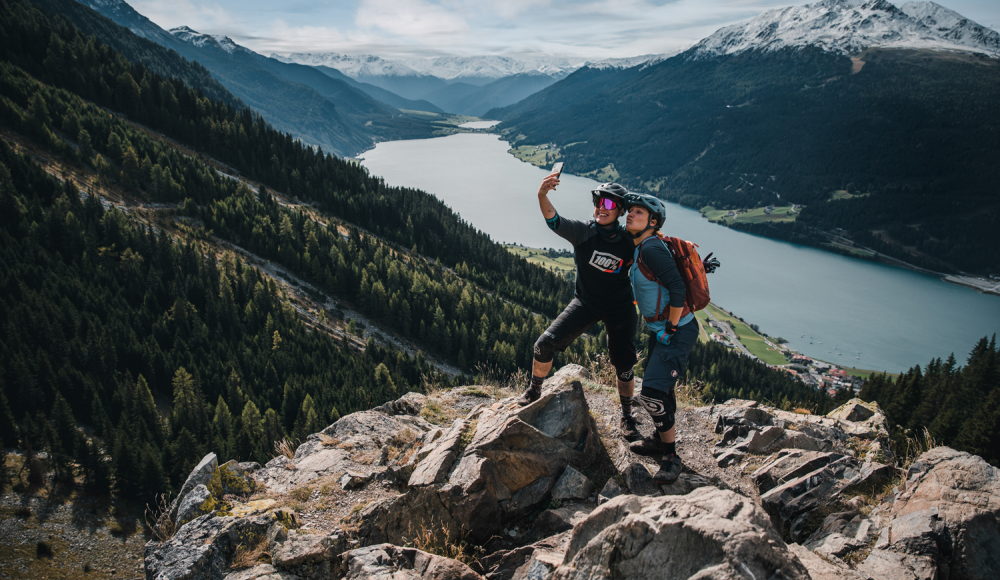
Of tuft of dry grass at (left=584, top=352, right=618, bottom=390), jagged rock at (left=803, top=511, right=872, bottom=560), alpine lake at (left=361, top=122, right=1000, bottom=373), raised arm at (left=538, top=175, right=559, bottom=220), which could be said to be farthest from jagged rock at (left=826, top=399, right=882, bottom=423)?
alpine lake at (left=361, top=122, right=1000, bottom=373)

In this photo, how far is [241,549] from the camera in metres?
6.42

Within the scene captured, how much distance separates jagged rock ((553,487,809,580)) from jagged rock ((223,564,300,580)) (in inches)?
151

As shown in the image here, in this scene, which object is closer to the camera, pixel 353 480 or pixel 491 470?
pixel 491 470

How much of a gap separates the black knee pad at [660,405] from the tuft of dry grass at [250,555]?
5591 mm

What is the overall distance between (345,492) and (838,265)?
175m

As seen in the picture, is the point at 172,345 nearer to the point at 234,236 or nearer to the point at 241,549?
the point at 234,236

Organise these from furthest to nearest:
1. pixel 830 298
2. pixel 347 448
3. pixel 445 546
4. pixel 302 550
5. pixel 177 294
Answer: pixel 830 298 → pixel 177 294 → pixel 347 448 → pixel 302 550 → pixel 445 546

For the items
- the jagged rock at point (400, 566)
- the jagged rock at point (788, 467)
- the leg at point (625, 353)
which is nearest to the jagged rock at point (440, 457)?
the jagged rock at point (400, 566)

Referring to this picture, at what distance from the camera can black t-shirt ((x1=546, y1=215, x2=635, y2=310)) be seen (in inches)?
267

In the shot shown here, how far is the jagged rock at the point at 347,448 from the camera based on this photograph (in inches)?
340

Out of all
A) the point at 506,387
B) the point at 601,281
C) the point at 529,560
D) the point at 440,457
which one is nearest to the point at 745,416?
the point at 601,281

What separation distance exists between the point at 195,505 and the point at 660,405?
24.5ft

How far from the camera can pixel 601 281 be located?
695 centimetres

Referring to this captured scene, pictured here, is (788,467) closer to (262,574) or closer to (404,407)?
(262,574)
